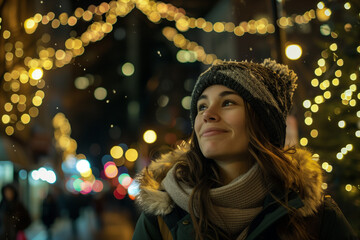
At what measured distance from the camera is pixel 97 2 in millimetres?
4195

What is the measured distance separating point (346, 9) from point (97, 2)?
295cm

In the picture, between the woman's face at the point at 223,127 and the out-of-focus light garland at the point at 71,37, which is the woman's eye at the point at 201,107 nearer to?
the woman's face at the point at 223,127

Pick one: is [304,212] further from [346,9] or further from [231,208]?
[346,9]

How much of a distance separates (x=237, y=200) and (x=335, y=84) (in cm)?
312

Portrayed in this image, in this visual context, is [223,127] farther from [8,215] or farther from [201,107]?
[8,215]

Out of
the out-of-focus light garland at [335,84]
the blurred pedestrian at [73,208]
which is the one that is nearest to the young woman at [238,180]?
the out-of-focus light garland at [335,84]

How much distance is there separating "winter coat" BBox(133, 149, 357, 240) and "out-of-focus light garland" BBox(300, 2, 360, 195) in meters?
1.77

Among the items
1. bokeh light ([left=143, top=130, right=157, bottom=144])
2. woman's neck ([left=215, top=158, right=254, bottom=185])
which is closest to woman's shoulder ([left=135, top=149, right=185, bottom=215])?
woman's neck ([left=215, top=158, right=254, bottom=185])

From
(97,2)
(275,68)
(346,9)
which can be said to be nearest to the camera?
(275,68)

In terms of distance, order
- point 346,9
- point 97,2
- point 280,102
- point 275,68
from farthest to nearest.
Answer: point 346,9 → point 97,2 → point 275,68 → point 280,102

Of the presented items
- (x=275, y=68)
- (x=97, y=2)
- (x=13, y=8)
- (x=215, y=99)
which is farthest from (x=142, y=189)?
(x=13, y=8)

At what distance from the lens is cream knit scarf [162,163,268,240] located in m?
2.38

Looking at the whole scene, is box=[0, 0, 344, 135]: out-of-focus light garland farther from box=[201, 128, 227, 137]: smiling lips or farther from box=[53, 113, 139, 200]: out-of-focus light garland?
box=[201, 128, 227, 137]: smiling lips

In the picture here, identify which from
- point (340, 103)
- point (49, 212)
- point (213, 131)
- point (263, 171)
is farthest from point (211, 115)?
point (49, 212)
